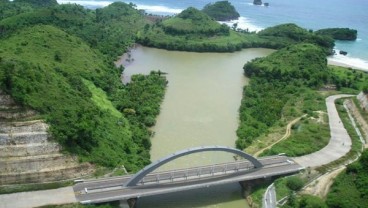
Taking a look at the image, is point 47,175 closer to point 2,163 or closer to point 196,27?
point 2,163

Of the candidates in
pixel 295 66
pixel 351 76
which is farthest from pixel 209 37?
pixel 351 76

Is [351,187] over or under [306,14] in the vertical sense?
under

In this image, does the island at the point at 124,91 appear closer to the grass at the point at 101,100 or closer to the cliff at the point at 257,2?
the grass at the point at 101,100

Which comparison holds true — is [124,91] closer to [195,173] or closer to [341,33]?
[195,173]

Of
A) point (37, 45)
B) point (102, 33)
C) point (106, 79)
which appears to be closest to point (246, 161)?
point (106, 79)

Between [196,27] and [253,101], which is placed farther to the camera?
[196,27]

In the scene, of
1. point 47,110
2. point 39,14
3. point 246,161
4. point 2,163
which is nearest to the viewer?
point 2,163

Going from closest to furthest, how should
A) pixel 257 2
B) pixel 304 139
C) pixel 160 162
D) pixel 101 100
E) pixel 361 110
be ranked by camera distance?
pixel 160 162, pixel 304 139, pixel 101 100, pixel 361 110, pixel 257 2
